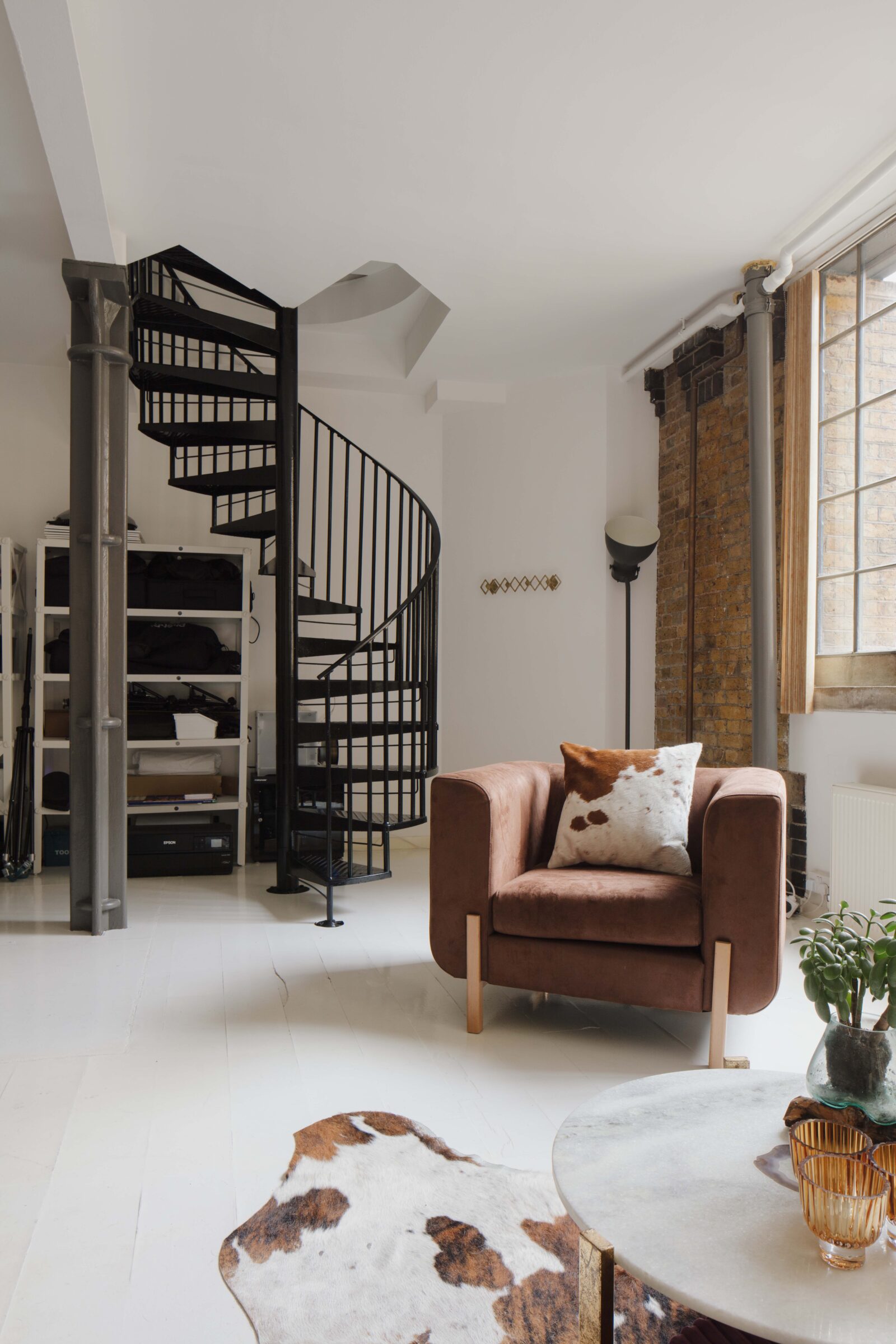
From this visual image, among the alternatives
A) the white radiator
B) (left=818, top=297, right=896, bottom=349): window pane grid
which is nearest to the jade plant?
the white radiator

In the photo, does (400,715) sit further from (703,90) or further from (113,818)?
(703,90)

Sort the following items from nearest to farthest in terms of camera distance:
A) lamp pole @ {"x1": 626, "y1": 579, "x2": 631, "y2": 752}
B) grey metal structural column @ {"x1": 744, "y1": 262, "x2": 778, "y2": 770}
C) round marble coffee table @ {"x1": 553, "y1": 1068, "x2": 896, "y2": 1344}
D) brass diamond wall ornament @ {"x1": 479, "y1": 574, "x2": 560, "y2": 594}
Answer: round marble coffee table @ {"x1": 553, "y1": 1068, "x2": 896, "y2": 1344} → grey metal structural column @ {"x1": 744, "y1": 262, "x2": 778, "y2": 770} → lamp pole @ {"x1": 626, "y1": 579, "x2": 631, "y2": 752} → brass diamond wall ornament @ {"x1": 479, "y1": 574, "x2": 560, "y2": 594}

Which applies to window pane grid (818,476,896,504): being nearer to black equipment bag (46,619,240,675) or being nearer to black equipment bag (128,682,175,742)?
black equipment bag (46,619,240,675)

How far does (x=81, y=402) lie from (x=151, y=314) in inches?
31.8

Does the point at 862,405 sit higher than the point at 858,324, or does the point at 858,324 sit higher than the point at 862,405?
the point at 858,324

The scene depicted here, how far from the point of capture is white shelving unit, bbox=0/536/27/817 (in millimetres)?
Answer: 4988

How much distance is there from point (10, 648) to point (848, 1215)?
498 centimetres

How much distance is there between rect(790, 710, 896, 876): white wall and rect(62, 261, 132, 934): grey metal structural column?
307 cm

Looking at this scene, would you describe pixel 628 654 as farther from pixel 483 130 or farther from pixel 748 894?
pixel 748 894

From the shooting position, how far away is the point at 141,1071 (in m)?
2.40

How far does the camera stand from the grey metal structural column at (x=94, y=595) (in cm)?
378

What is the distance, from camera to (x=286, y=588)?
15.6 feet

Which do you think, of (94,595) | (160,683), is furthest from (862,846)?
(160,683)

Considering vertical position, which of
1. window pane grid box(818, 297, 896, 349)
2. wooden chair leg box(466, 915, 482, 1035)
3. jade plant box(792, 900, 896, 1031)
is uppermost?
window pane grid box(818, 297, 896, 349)
